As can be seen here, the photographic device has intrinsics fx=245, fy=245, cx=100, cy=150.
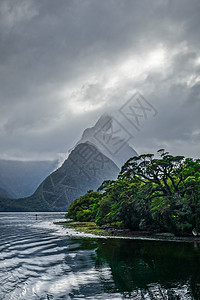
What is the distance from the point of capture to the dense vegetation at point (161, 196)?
30.7 metres

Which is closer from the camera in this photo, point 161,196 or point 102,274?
point 102,274

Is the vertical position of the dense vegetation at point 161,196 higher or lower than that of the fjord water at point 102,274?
higher

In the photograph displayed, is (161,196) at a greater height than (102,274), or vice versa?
(161,196)

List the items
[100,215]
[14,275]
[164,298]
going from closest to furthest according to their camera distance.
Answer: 1. [164,298]
2. [14,275]
3. [100,215]

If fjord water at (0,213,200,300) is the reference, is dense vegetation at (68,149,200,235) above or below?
above

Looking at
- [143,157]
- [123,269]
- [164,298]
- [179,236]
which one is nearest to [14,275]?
[123,269]

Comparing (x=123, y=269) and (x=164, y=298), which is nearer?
(x=164, y=298)

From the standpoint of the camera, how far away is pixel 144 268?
15.8 m

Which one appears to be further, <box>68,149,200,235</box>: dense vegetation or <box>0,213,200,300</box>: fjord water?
<box>68,149,200,235</box>: dense vegetation

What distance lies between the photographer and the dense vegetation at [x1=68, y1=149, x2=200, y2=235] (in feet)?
101

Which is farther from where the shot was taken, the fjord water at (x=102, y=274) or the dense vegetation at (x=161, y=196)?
the dense vegetation at (x=161, y=196)

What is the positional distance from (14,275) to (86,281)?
16.2ft

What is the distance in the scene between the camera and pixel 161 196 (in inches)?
1430

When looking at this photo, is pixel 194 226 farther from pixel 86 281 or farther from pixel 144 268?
pixel 86 281
